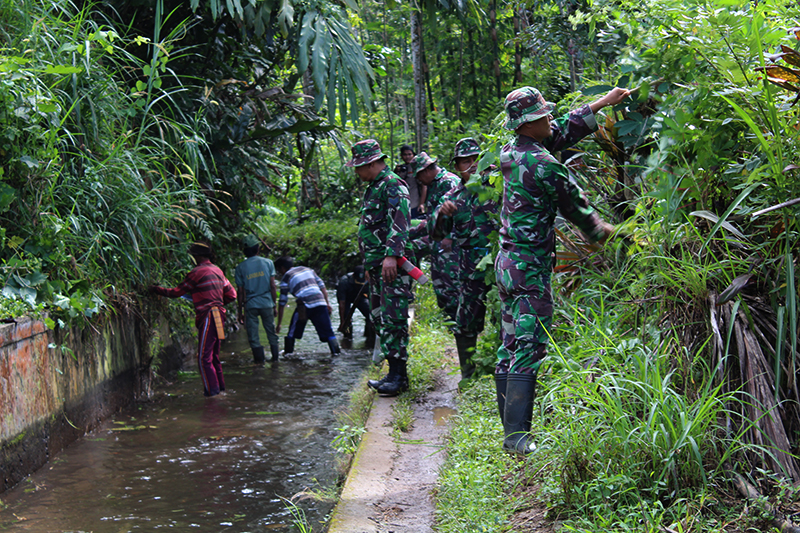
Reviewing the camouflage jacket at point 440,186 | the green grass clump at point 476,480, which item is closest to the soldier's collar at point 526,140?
the green grass clump at point 476,480

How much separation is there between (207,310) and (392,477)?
3639 mm

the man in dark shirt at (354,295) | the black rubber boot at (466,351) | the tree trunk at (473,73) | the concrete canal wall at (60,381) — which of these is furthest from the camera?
the tree trunk at (473,73)

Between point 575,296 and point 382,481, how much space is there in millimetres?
1775

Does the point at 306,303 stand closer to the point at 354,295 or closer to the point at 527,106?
the point at 354,295

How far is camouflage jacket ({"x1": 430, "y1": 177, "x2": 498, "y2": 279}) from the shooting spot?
231 inches

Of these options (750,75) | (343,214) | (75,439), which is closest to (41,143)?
(75,439)

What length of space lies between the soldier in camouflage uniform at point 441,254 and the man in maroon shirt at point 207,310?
7.34ft

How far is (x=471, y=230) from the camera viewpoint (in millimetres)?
5980

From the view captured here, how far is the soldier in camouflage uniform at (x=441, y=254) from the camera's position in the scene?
21.3 feet

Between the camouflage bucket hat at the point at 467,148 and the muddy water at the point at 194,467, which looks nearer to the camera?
the muddy water at the point at 194,467

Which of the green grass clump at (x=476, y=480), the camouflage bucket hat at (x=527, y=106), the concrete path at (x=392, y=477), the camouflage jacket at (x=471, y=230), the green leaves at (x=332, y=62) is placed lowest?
the concrete path at (x=392, y=477)

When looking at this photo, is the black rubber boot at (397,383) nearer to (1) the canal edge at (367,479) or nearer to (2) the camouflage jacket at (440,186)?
(1) the canal edge at (367,479)

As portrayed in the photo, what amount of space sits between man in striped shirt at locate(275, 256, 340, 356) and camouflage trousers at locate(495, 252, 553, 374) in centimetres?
564

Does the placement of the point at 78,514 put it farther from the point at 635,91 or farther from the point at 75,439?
the point at 635,91
